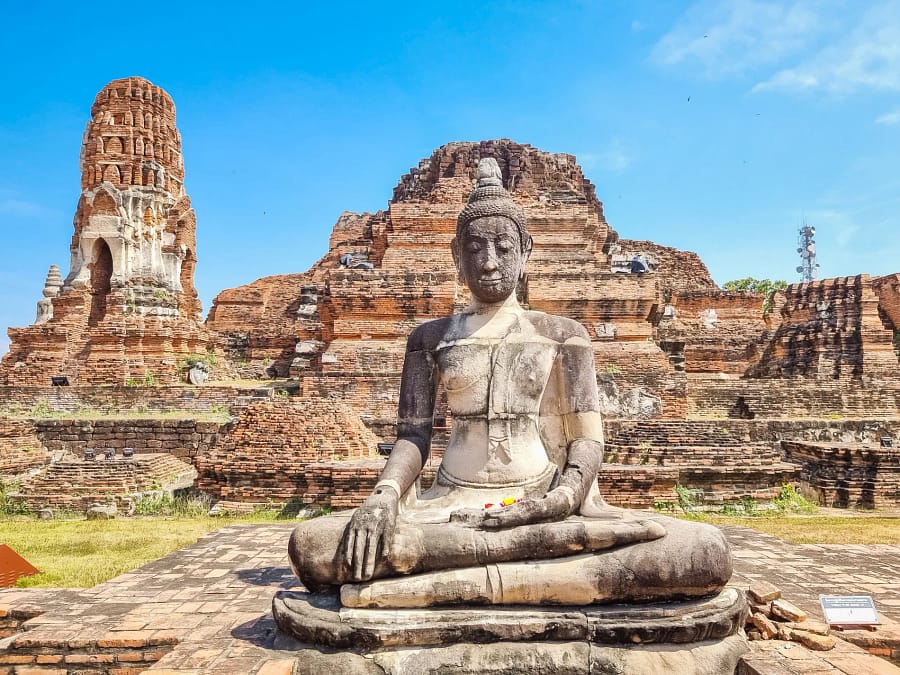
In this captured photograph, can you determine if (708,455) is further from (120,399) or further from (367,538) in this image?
(120,399)

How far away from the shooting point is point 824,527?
798cm

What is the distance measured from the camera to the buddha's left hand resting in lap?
326 cm

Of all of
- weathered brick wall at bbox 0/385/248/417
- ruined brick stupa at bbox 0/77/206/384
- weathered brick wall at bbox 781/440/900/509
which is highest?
ruined brick stupa at bbox 0/77/206/384

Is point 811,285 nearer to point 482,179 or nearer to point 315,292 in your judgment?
point 315,292

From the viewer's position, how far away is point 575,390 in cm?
411

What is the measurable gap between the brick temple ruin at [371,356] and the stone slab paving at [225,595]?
93.3 inches

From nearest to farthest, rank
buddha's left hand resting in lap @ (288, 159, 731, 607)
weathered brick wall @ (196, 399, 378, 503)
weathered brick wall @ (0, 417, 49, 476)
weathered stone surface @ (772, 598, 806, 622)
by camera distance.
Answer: buddha's left hand resting in lap @ (288, 159, 731, 607) < weathered stone surface @ (772, 598, 806, 622) < weathered brick wall @ (196, 399, 378, 503) < weathered brick wall @ (0, 417, 49, 476)

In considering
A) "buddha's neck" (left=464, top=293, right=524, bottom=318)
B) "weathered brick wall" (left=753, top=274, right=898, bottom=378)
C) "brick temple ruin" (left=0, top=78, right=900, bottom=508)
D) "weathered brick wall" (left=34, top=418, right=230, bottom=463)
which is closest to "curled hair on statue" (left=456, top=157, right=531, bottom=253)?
"buddha's neck" (left=464, top=293, right=524, bottom=318)

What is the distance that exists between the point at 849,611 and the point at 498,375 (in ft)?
8.16

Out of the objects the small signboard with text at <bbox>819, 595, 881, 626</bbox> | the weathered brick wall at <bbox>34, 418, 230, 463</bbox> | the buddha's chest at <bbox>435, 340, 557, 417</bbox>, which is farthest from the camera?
the weathered brick wall at <bbox>34, 418, 230, 463</bbox>

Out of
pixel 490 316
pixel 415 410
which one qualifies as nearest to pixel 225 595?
pixel 415 410

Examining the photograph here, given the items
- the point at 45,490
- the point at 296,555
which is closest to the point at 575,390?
the point at 296,555

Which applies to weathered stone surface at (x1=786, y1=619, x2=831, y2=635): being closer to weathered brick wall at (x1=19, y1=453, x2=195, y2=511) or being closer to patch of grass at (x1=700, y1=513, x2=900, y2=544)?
patch of grass at (x1=700, y1=513, x2=900, y2=544)

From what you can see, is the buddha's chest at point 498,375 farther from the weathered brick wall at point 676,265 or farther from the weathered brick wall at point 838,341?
the weathered brick wall at point 676,265
